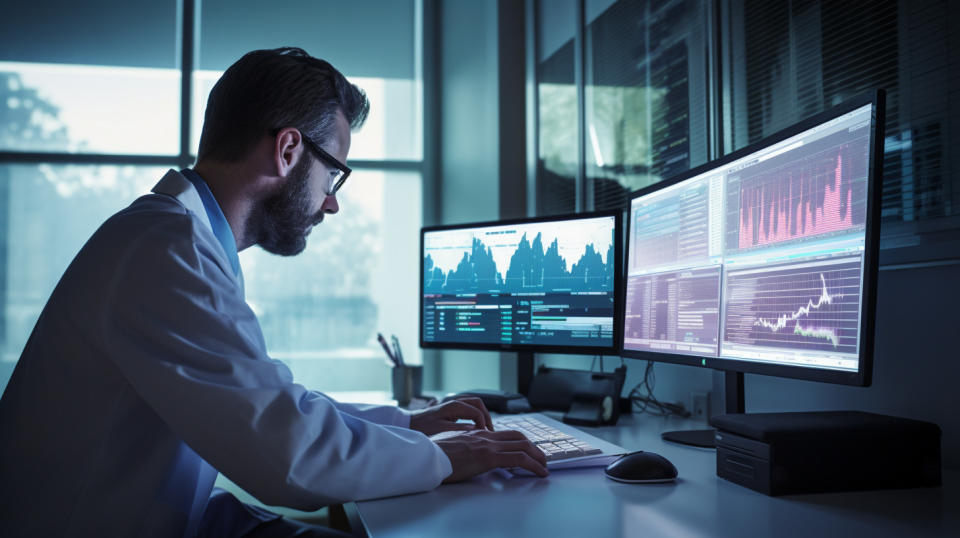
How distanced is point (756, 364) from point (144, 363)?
3.04 feet

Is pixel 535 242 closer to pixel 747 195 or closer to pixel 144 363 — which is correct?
pixel 747 195

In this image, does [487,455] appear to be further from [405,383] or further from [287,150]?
[405,383]

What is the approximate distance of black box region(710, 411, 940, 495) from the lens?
901 millimetres

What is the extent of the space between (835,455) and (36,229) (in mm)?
3644

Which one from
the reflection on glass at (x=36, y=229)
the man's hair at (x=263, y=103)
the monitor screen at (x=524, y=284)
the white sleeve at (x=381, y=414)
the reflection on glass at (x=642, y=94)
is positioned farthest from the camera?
the reflection on glass at (x=36, y=229)

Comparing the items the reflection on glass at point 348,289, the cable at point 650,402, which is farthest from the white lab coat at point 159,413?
the reflection on glass at point 348,289

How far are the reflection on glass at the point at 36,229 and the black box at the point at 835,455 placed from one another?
331 centimetres

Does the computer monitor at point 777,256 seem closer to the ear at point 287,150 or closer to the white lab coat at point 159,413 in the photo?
the white lab coat at point 159,413

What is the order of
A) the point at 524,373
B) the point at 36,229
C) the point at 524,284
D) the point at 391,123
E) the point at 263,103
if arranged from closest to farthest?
the point at 263,103 < the point at 524,284 < the point at 524,373 < the point at 36,229 < the point at 391,123

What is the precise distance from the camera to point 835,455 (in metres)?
0.92

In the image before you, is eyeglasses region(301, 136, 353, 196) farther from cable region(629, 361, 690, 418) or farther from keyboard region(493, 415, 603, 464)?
cable region(629, 361, 690, 418)

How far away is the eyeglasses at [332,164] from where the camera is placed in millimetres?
1206

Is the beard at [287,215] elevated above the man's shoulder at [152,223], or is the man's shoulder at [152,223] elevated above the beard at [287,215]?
the beard at [287,215]

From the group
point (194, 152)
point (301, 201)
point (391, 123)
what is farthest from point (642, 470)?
point (194, 152)
